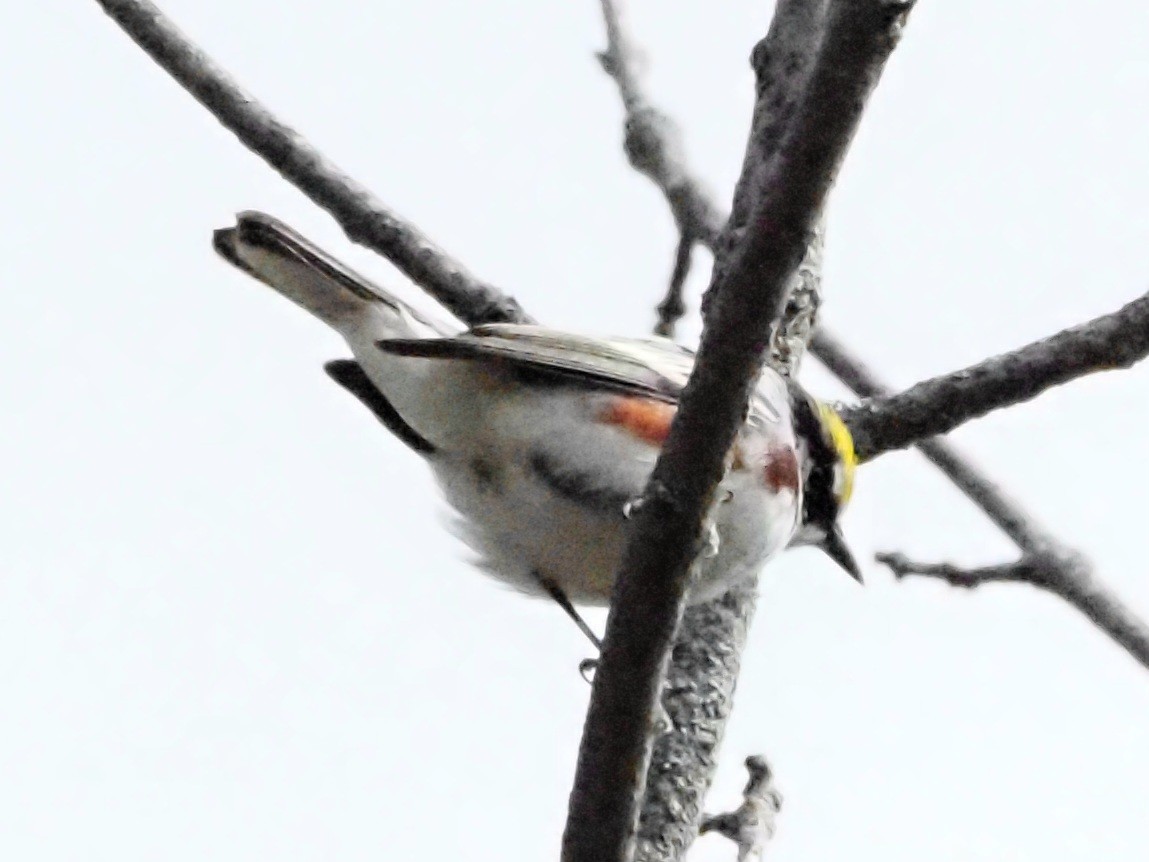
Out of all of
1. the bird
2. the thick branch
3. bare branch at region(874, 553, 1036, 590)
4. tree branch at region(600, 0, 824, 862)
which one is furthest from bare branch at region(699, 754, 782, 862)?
the thick branch

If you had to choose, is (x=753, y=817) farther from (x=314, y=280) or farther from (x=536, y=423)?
(x=314, y=280)

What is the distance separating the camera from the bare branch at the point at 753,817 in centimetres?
344

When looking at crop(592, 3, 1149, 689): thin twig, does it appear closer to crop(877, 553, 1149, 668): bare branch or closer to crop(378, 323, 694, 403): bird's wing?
crop(877, 553, 1149, 668): bare branch

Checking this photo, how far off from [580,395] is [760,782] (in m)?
1.09

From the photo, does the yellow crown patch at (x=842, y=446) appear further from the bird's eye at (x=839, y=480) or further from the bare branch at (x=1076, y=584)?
the bare branch at (x=1076, y=584)

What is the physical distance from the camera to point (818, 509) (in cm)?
488

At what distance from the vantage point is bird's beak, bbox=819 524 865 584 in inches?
196

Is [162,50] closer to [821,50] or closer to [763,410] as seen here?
[763,410]

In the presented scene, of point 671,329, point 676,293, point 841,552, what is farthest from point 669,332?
point 841,552

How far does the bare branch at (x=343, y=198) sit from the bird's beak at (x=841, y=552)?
1.26 metres

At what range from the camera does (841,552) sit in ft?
16.4

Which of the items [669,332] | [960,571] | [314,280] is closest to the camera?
[960,571]

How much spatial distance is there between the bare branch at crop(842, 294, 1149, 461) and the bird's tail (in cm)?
122

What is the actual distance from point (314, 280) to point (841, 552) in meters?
1.91
